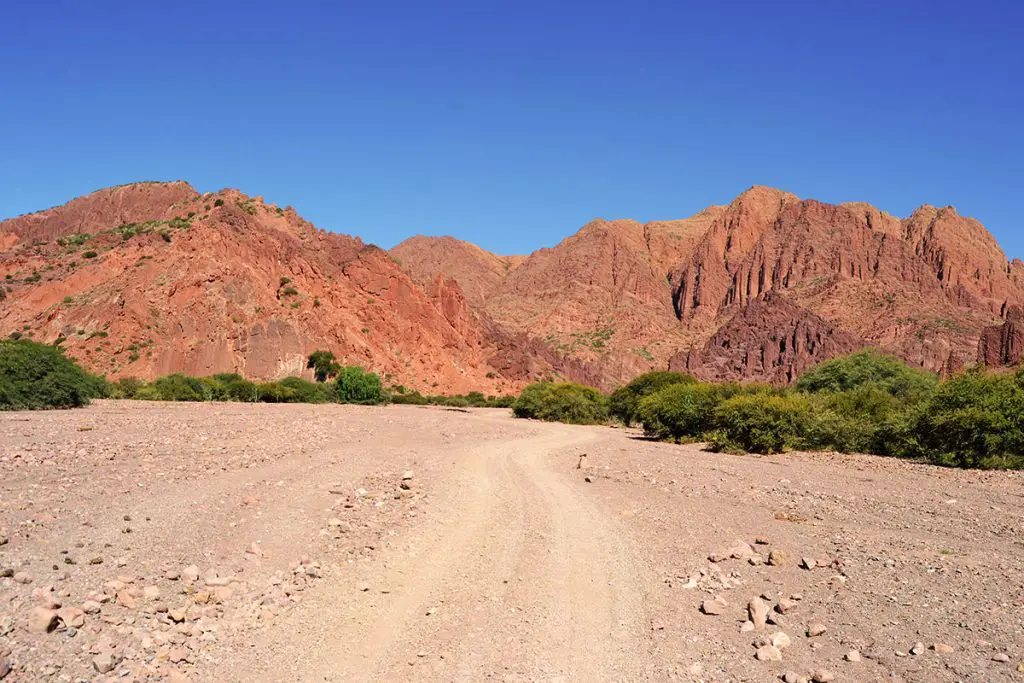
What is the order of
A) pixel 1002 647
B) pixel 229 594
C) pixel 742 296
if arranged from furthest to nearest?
pixel 742 296 → pixel 229 594 → pixel 1002 647

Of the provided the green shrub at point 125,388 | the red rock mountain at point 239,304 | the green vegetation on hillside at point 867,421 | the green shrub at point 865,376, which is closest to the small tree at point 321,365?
the red rock mountain at point 239,304

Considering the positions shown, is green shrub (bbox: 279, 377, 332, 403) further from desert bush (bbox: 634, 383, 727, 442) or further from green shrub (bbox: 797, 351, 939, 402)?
green shrub (bbox: 797, 351, 939, 402)

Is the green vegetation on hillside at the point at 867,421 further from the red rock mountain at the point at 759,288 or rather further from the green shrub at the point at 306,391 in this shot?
the red rock mountain at the point at 759,288

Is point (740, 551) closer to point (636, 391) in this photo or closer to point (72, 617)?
point (72, 617)

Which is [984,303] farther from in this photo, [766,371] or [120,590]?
[120,590]

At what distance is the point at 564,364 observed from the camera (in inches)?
3829

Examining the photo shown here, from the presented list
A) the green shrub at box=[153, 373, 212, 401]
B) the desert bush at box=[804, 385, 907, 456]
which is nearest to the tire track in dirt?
the desert bush at box=[804, 385, 907, 456]

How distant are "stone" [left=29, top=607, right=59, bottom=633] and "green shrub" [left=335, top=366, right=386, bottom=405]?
47.1 meters

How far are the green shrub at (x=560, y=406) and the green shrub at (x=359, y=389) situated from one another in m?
11.8

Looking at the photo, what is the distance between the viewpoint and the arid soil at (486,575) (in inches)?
247

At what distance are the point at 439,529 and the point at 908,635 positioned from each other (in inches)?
236

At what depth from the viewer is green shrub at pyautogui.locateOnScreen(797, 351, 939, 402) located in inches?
1826

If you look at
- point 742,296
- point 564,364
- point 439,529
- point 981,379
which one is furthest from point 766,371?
point 439,529

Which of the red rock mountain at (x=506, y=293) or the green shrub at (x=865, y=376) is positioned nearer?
the green shrub at (x=865, y=376)
